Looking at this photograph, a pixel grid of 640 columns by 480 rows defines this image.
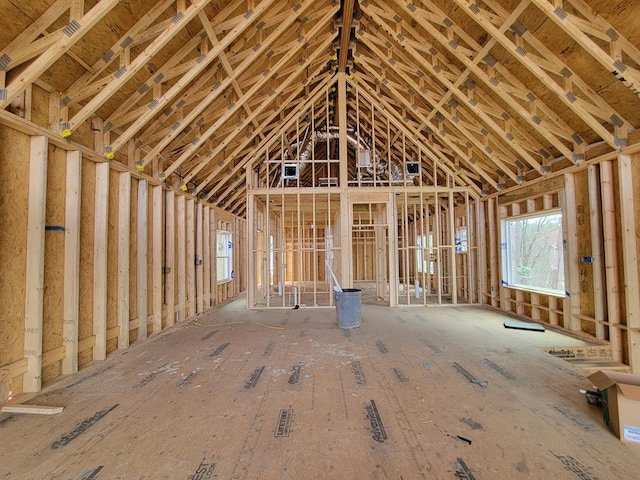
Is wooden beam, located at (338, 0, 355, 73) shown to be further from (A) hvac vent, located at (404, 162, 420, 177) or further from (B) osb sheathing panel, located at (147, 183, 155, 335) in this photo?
(B) osb sheathing panel, located at (147, 183, 155, 335)

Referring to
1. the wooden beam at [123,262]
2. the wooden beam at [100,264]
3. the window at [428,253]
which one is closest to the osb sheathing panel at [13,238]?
the wooden beam at [100,264]

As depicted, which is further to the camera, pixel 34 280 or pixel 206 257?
pixel 206 257

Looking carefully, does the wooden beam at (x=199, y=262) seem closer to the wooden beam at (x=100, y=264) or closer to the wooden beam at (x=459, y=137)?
the wooden beam at (x=100, y=264)

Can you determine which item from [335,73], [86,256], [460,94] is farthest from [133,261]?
[335,73]

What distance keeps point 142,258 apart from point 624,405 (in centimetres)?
610

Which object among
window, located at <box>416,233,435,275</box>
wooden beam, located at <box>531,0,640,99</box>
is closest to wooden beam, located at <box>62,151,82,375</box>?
wooden beam, located at <box>531,0,640,99</box>

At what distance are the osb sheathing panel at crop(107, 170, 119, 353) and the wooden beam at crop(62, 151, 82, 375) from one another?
28.1 inches

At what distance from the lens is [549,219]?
5973 millimetres

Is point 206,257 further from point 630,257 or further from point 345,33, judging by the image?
point 630,257

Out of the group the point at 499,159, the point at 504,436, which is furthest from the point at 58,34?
the point at 499,159

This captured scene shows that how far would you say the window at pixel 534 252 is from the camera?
577 cm

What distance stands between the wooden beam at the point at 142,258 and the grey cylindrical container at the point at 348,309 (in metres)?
3.44

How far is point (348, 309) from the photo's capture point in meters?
5.66

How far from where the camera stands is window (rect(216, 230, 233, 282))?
9047 millimetres
